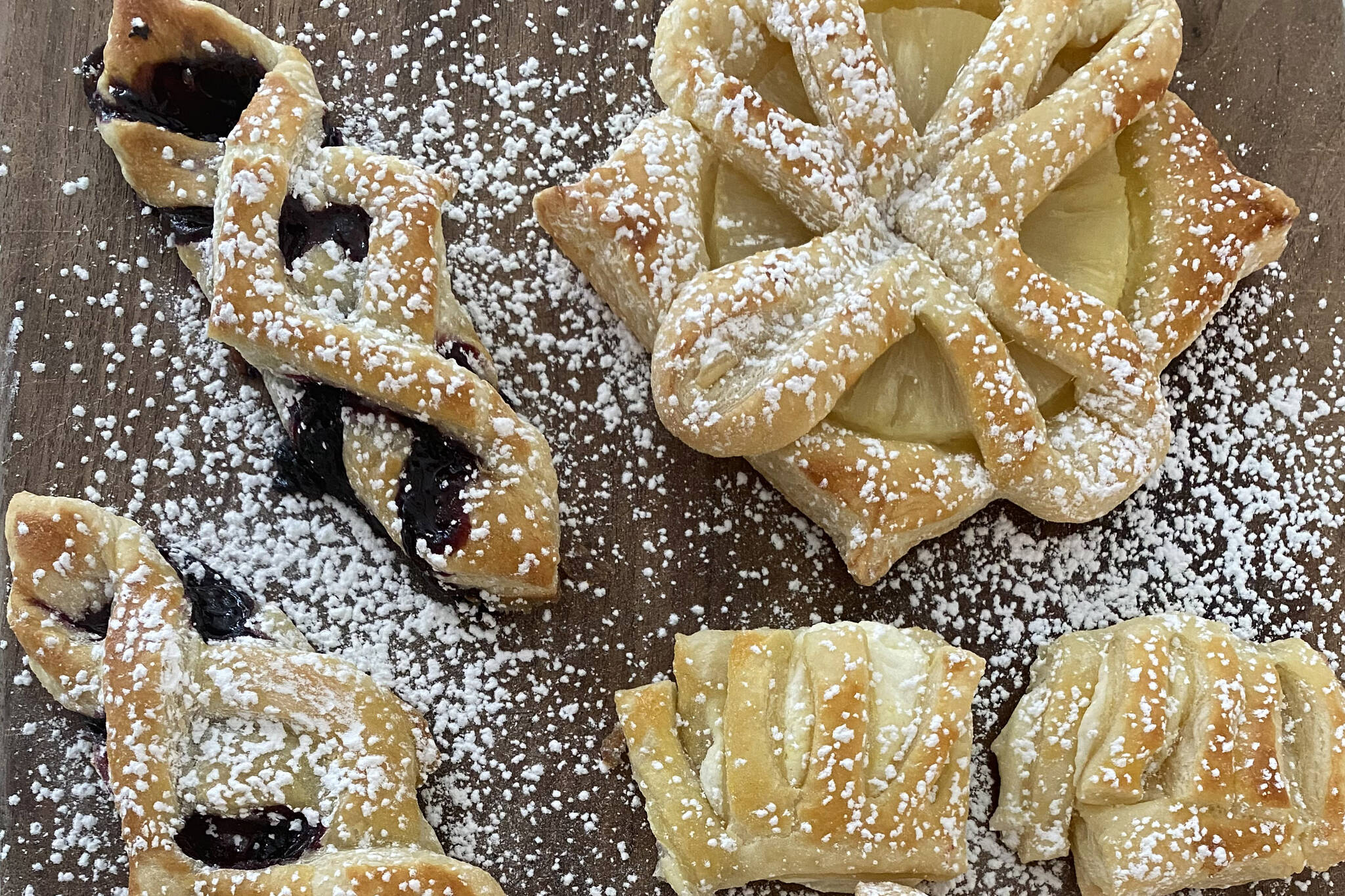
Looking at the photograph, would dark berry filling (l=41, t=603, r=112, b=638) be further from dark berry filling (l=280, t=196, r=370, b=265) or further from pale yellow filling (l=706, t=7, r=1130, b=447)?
pale yellow filling (l=706, t=7, r=1130, b=447)

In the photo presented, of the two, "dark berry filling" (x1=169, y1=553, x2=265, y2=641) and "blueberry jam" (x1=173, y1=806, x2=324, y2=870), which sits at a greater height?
"dark berry filling" (x1=169, y1=553, x2=265, y2=641)

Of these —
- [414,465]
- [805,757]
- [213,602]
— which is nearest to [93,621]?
[213,602]

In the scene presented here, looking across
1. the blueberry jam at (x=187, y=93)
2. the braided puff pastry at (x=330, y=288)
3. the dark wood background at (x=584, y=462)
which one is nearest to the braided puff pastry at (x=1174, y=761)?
the dark wood background at (x=584, y=462)

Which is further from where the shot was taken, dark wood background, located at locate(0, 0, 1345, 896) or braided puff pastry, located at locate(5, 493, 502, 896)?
dark wood background, located at locate(0, 0, 1345, 896)

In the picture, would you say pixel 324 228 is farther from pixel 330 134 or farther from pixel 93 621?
pixel 93 621

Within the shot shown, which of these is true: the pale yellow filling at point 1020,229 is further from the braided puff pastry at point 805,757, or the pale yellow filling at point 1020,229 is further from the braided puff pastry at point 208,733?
the braided puff pastry at point 208,733

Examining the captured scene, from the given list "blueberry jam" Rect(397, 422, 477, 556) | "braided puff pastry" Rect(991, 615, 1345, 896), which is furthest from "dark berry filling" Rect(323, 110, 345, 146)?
"braided puff pastry" Rect(991, 615, 1345, 896)

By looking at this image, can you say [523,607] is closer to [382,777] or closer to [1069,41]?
[382,777]
